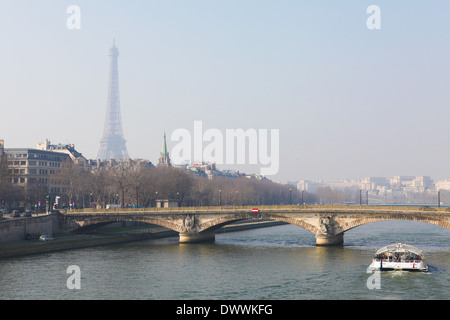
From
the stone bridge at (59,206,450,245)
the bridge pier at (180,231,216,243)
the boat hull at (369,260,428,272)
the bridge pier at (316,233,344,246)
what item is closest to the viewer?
the boat hull at (369,260,428,272)

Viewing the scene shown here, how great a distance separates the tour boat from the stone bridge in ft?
51.6

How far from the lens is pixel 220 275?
5947cm

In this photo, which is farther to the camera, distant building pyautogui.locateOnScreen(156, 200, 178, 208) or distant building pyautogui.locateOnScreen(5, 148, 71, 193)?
distant building pyautogui.locateOnScreen(5, 148, 71, 193)

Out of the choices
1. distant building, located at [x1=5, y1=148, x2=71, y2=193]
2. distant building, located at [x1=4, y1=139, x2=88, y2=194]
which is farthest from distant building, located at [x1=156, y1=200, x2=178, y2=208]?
distant building, located at [x1=5, y1=148, x2=71, y2=193]

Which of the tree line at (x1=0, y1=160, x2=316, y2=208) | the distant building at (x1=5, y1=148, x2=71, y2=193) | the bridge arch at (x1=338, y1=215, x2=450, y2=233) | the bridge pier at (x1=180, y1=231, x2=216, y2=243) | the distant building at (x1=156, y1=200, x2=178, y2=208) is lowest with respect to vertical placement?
the bridge pier at (x1=180, y1=231, x2=216, y2=243)

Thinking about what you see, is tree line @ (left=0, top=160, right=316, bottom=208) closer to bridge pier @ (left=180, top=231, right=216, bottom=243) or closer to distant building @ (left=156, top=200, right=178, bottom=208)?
distant building @ (left=156, top=200, right=178, bottom=208)

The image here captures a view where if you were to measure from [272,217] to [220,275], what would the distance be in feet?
105

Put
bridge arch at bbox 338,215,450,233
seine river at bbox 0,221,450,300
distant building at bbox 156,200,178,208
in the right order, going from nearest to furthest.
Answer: seine river at bbox 0,221,450,300
bridge arch at bbox 338,215,450,233
distant building at bbox 156,200,178,208

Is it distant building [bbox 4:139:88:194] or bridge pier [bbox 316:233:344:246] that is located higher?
distant building [bbox 4:139:88:194]

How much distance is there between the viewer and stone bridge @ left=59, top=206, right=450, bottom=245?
81119 mm

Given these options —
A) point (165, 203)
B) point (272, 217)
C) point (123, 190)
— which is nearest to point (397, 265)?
point (272, 217)

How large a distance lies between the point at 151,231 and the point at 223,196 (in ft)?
238

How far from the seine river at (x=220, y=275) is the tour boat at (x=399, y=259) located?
1099mm

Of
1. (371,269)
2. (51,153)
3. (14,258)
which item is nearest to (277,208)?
(371,269)
